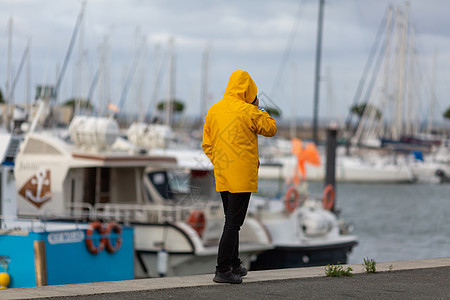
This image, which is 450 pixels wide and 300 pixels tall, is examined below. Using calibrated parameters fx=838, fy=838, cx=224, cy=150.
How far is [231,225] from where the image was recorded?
23.6ft

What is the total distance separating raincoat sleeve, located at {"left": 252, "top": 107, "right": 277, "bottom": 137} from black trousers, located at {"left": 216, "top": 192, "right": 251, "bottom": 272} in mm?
559

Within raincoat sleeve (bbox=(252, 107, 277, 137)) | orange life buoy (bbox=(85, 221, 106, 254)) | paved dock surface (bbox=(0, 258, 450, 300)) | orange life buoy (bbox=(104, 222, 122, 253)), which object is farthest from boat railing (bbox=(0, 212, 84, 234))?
raincoat sleeve (bbox=(252, 107, 277, 137))

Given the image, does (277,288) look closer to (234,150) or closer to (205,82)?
(234,150)

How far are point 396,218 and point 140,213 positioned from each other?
2464 cm

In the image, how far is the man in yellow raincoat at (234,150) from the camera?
7105mm

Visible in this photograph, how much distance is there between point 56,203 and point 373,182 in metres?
52.6

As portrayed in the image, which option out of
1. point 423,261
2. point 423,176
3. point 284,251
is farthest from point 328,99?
point 423,261

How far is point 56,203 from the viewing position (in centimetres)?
1883

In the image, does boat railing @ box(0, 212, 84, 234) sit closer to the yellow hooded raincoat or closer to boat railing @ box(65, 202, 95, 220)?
boat railing @ box(65, 202, 95, 220)

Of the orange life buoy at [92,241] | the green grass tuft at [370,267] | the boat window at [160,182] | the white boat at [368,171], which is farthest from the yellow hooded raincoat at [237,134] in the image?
the white boat at [368,171]

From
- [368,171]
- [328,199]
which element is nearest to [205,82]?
[368,171]

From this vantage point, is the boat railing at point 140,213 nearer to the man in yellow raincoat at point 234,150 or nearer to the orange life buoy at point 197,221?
the orange life buoy at point 197,221

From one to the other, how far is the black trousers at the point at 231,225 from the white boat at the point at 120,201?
9913mm

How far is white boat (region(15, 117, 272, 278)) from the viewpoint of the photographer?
1795 centimetres
